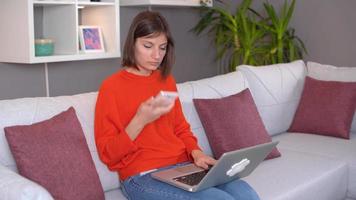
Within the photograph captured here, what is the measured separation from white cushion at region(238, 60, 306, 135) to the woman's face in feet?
3.59

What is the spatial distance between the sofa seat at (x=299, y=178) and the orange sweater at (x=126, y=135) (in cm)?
40

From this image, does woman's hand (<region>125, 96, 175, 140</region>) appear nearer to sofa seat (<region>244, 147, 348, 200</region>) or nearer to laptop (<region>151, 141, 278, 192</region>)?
laptop (<region>151, 141, 278, 192</region>)

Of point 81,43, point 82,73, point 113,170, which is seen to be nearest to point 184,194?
point 113,170

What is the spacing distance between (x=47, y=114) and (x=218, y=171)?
70 cm

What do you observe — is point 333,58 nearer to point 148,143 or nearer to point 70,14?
point 70,14

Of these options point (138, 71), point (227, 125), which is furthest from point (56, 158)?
point (227, 125)

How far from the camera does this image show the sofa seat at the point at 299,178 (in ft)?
6.63

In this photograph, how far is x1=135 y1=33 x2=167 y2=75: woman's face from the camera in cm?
176

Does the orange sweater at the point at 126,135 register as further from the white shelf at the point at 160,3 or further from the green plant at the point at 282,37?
the green plant at the point at 282,37

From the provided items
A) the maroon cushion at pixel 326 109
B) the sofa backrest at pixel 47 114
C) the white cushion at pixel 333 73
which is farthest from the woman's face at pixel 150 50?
the white cushion at pixel 333 73

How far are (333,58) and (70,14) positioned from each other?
215 cm

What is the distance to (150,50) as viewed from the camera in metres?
1.77

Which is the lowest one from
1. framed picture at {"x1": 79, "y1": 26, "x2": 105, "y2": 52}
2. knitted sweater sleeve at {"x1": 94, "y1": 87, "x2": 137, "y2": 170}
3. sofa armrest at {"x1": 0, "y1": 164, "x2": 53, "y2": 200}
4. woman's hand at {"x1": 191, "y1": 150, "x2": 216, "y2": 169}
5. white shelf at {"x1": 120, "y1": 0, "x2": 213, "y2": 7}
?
woman's hand at {"x1": 191, "y1": 150, "x2": 216, "y2": 169}

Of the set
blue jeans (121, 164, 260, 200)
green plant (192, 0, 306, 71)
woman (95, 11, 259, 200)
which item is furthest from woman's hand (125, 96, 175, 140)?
green plant (192, 0, 306, 71)
